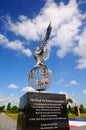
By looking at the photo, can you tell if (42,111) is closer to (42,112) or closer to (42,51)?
(42,112)

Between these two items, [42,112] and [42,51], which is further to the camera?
[42,51]

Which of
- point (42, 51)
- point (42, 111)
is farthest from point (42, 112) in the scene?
point (42, 51)

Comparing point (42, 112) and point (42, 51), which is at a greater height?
point (42, 51)

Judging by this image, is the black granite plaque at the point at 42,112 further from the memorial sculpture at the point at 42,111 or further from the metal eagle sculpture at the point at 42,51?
the metal eagle sculpture at the point at 42,51

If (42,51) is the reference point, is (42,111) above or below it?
below

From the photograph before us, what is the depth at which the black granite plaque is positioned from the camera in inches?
279

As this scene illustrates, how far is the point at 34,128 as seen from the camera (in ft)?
23.0

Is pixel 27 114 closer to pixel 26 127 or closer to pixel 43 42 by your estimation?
pixel 26 127

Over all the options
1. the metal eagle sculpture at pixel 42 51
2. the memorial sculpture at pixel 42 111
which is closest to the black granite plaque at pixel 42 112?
the memorial sculpture at pixel 42 111

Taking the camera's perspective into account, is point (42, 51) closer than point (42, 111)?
No

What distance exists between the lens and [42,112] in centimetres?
732

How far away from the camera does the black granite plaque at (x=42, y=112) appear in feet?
23.3

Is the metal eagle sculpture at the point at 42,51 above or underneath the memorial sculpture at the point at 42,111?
above

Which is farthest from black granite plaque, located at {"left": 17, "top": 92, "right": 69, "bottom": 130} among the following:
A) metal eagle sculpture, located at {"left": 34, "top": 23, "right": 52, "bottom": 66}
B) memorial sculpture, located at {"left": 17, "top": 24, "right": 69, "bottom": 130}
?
metal eagle sculpture, located at {"left": 34, "top": 23, "right": 52, "bottom": 66}
